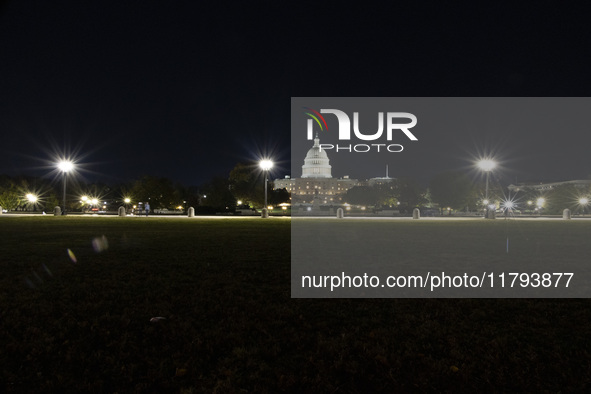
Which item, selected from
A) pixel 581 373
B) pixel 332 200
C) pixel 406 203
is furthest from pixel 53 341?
pixel 332 200

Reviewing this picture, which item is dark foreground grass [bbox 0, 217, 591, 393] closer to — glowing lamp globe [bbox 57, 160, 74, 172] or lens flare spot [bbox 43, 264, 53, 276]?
lens flare spot [bbox 43, 264, 53, 276]

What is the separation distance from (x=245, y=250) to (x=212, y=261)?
84.2 inches

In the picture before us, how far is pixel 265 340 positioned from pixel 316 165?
151 meters

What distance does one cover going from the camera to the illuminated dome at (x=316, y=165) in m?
155

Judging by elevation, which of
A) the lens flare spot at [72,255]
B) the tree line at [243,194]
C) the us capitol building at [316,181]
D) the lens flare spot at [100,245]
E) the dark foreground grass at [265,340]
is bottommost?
the dark foreground grass at [265,340]

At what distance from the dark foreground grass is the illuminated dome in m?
149

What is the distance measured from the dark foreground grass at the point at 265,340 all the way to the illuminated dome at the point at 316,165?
149 m

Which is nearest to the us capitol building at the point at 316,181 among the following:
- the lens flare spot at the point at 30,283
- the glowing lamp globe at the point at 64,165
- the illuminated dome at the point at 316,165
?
the illuminated dome at the point at 316,165

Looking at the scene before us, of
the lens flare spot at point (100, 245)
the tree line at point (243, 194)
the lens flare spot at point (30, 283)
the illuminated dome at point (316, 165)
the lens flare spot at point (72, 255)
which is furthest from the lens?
the illuminated dome at point (316, 165)

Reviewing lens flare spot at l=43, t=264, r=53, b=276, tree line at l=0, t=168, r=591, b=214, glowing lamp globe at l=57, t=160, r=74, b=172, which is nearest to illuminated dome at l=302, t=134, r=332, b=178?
tree line at l=0, t=168, r=591, b=214

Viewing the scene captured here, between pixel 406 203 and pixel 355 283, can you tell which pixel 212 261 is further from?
pixel 406 203

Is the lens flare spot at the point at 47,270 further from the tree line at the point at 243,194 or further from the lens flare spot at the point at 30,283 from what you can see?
the tree line at the point at 243,194

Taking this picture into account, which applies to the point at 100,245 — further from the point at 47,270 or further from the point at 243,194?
the point at 243,194

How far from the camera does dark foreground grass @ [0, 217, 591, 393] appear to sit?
3521 mm
